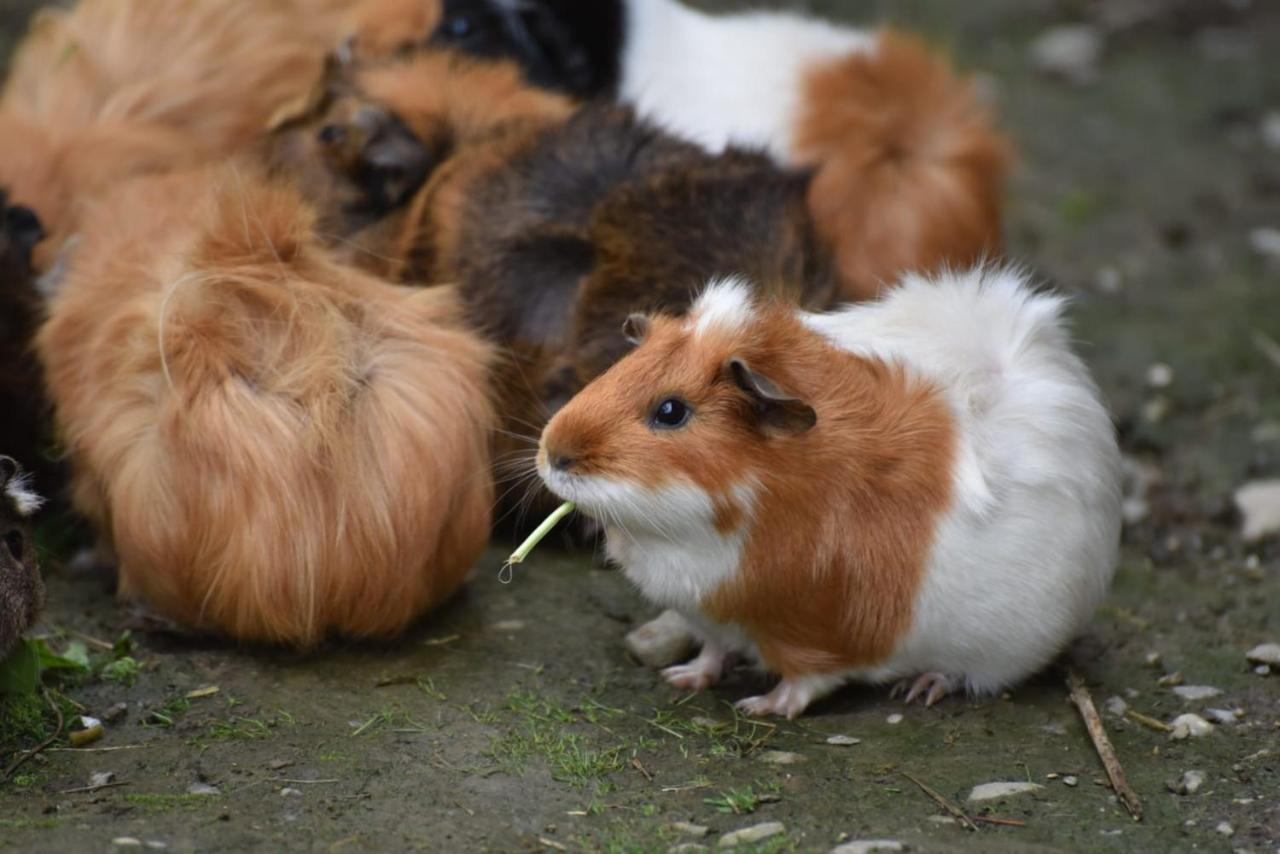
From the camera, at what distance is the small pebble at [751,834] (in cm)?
218

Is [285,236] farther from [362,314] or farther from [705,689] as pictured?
[705,689]

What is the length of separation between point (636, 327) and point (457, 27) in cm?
202

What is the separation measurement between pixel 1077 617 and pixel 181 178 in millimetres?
2169

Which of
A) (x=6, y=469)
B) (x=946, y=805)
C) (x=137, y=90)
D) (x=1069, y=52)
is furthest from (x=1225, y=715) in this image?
(x=1069, y=52)

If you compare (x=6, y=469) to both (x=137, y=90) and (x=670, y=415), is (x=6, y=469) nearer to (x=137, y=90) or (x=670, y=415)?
(x=670, y=415)

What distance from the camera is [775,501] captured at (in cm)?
241

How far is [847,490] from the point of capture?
96.5 inches

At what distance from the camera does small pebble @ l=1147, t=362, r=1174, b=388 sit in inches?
167

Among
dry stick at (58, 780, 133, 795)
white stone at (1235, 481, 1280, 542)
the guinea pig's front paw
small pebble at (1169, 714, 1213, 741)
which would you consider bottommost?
dry stick at (58, 780, 133, 795)

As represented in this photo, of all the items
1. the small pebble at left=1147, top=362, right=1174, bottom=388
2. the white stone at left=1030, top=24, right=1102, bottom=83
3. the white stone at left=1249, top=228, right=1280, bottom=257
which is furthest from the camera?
the white stone at left=1030, top=24, right=1102, bottom=83

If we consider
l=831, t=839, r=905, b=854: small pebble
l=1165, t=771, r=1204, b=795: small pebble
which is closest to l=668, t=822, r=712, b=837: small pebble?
l=831, t=839, r=905, b=854: small pebble

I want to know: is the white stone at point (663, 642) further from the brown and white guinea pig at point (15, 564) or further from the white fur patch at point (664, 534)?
the brown and white guinea pig at point (15, 564)

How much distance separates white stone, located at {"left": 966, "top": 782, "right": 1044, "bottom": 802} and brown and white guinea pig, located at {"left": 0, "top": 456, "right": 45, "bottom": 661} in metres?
1.53

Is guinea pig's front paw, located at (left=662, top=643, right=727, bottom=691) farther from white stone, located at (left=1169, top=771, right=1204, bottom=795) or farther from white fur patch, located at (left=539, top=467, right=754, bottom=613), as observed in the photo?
white stone, located at (left=1169, top=771, right=1204, bottom=795)
